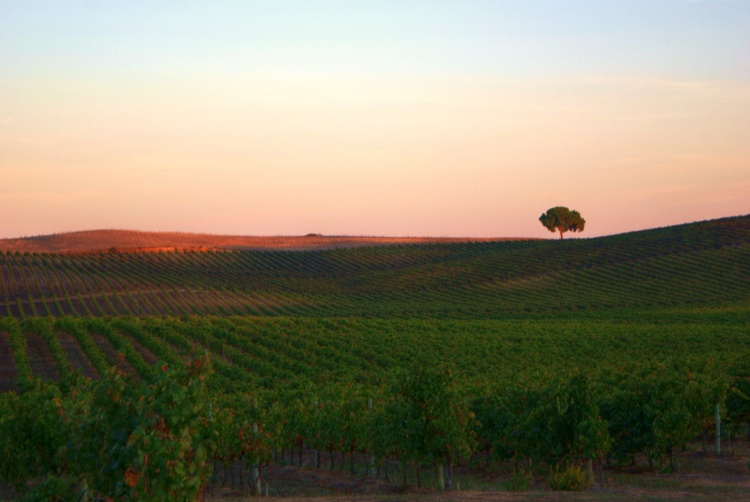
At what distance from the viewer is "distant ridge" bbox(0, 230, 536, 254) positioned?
119 meters

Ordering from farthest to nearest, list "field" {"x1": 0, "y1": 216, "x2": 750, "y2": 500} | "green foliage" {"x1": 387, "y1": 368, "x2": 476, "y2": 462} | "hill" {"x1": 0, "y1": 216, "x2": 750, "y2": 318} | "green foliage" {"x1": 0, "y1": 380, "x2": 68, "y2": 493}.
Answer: "hill" {"x1": 0, "y1": 216, "x2": 750, "y2": 318} → "field" {"x1": 0, "y1": 216, "x2": 750, "y2": 500} → "green foliage" {"x1": 387, "y1": 368, "x2": 476, "y2": 462} → "green foliage" {"x1": 0, "y1": 380, "x2": 68, "y2": 493}

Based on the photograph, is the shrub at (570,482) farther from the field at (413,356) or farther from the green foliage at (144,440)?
the green foliage at (144,440)

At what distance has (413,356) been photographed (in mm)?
45781

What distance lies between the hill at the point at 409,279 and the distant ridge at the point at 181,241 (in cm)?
836

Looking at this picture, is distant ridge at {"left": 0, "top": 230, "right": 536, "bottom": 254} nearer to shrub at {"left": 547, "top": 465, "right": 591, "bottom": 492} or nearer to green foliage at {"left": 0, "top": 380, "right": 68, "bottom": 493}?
green foliage at {"left": 0, "top": 380, "right": 68, "bottom": 493}

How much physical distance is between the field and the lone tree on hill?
33665mm

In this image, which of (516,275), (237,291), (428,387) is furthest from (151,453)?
(516,275)

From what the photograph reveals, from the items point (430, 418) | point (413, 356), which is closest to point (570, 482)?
point (430, 418)

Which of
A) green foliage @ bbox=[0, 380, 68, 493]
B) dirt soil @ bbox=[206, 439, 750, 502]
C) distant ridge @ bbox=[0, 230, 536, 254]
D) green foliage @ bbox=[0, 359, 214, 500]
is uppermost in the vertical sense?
distant ridge @ bbox=[0, 230, 536, 254]

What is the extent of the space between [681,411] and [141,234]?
412 ft

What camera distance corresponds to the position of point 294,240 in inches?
5187

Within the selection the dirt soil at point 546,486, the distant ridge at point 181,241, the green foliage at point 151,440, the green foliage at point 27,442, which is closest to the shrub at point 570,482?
the dirt soil at point 546,486

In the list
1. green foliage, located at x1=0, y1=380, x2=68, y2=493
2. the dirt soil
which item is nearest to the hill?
the dirt soil

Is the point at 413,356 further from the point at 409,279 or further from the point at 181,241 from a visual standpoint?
the point at 181,241
